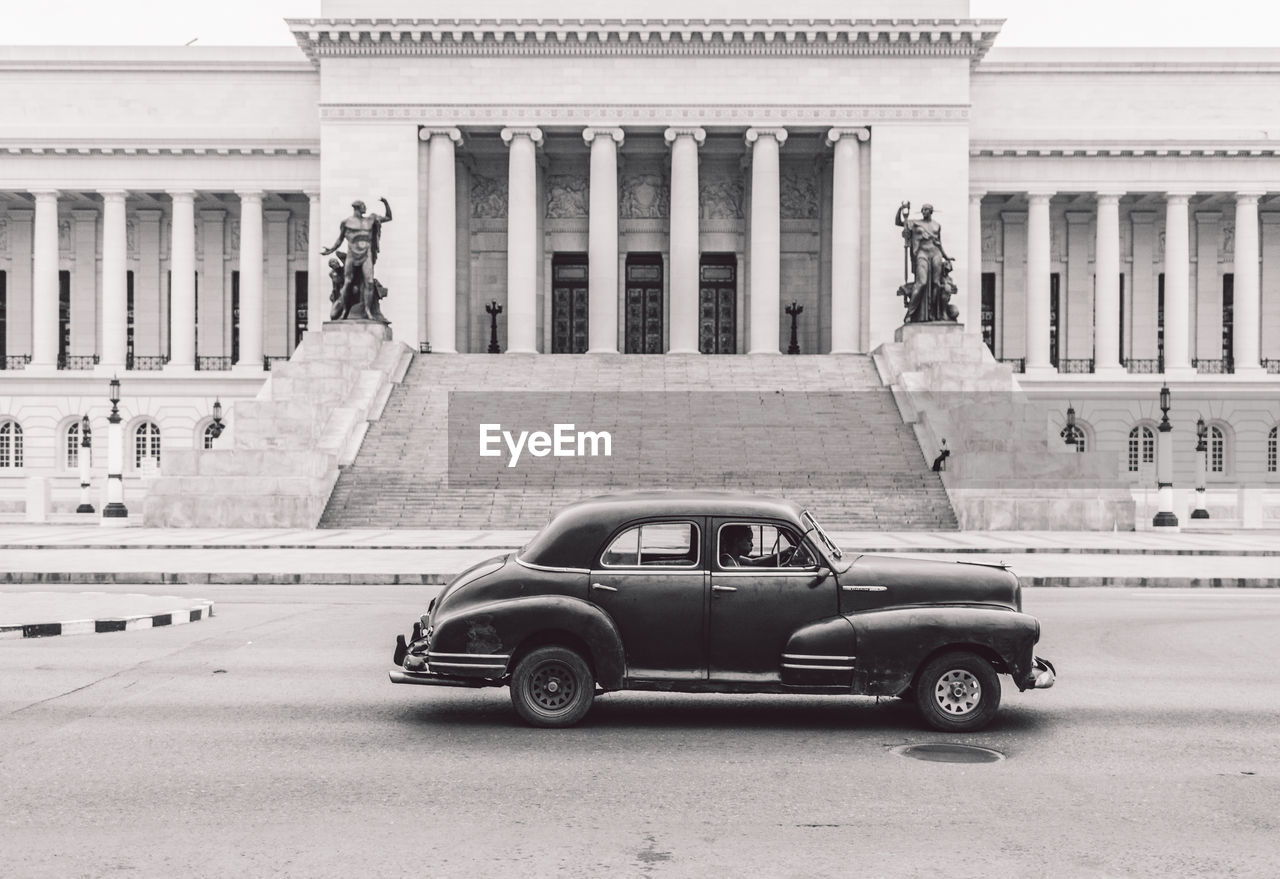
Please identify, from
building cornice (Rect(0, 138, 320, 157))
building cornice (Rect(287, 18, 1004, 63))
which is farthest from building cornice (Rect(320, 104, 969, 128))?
building cornice (Rect(0, 138, 320, 157))

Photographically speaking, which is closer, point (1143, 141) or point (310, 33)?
point (310, 33)

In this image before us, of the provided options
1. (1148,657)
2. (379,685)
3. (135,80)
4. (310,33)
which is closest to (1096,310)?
(310,33)

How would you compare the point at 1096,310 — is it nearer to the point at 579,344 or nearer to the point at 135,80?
the point at 579,344

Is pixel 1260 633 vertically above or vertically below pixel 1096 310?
below

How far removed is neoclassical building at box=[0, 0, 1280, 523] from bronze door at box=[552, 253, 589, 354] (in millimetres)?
123

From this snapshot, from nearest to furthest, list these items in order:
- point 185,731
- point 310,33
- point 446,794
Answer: point 446,794 < point 185,731 < point 310,33

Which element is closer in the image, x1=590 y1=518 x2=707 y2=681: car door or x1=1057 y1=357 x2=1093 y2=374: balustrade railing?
x1=590 y1=518 x2=707 y2=681: car door

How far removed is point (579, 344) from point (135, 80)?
22113 mm

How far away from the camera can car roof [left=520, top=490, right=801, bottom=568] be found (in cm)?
915

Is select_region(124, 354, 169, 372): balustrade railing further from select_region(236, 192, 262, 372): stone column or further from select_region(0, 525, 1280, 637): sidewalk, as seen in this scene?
select_region(0, 525, 1280, 637): sidewalk

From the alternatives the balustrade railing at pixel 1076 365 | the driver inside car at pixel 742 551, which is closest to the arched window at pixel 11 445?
the balustrade railing at pixel 1076 365

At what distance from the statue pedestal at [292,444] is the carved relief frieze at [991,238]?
30.5 meters

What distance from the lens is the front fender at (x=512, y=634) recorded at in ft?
29.3

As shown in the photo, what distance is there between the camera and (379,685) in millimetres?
10578
